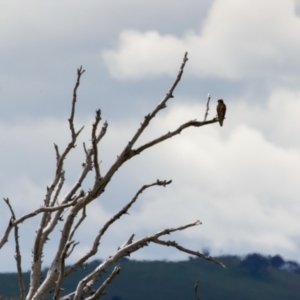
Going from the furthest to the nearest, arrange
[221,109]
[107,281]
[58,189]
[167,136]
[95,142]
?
[221,109] → [58,189] → [107,281] → [167,136] → [95,142]

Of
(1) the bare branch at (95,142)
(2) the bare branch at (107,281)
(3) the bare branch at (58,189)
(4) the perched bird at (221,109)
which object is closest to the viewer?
(1) the bare branch at (95,142)

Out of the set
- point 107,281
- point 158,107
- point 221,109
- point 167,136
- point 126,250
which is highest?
point 221,109

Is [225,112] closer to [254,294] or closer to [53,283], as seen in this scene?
[53,283]

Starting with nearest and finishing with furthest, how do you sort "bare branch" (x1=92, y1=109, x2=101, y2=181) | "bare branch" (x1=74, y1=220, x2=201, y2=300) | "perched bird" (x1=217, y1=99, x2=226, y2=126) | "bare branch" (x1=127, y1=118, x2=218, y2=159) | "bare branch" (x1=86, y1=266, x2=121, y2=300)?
"bare branch" (x1=92, y1=109, x2=101, y2=181)
"bare branch" (x1=127, y1=118, x2=218, y2=159)
"bare branch" (x1=86, y1=266, x2=121, y2=300)
"bare branch" (x1=74, y1=220, x2=201, y2=300)
"perched bird" (x1=217, y1=99, x2=226, y2=126)

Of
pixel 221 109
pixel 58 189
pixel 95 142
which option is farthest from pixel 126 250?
pixel 221 109

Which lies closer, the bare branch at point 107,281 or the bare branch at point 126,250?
the bare branch at point 107,281

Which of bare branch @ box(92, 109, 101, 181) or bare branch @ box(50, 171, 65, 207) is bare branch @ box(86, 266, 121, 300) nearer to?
bare branch @ box(92, 109, 101, 181)

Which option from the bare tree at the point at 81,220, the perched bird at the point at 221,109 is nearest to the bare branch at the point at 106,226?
the bare tree at the point at 81,220

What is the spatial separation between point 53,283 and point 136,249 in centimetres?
123

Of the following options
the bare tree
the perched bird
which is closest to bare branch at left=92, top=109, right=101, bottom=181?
the bare tree

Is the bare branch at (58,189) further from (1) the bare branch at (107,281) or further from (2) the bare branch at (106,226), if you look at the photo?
(1) the bare branch at (107,281)

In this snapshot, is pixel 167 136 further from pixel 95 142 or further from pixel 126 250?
pixel 126 250

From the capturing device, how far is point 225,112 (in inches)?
637

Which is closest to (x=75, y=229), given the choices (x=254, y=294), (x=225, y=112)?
(x=225, y=112)
